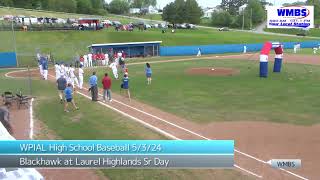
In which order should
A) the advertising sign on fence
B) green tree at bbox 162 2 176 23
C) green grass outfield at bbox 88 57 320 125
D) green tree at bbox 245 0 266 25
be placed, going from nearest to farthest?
green grass outfield at bbox 88 57 320 125, the advertising sign on fence, green tree at bbox 162 2 176 23, green tree at bbox 245 0 266 25

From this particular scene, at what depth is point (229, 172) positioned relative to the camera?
12.7 metres

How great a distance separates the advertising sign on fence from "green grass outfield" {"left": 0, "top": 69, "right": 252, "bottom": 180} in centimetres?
2189

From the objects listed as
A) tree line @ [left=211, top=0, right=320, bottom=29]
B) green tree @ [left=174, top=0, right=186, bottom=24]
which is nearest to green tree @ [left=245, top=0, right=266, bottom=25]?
tree line @ [left=211, top=0, right=320, bottom=29]

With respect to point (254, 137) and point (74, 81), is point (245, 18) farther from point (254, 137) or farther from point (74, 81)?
point (254, 137)

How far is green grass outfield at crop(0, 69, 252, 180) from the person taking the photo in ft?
41.0

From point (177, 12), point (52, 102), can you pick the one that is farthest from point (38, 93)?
point (177, 12)

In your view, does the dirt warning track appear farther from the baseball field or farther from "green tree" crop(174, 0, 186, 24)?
"green tree" crop(174, 0, 186, 24)

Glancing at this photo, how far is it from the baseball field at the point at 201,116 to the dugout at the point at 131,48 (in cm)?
1173

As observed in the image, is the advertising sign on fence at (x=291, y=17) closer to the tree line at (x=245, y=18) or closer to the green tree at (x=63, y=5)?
the tree line at (x=245, y=18)

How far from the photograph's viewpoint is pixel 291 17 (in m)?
38.8

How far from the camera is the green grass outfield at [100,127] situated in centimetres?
1249

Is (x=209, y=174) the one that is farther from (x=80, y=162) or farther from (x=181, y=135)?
(x=80, y=162)

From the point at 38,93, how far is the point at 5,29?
36159mm

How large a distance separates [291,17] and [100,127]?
86.6 feet
